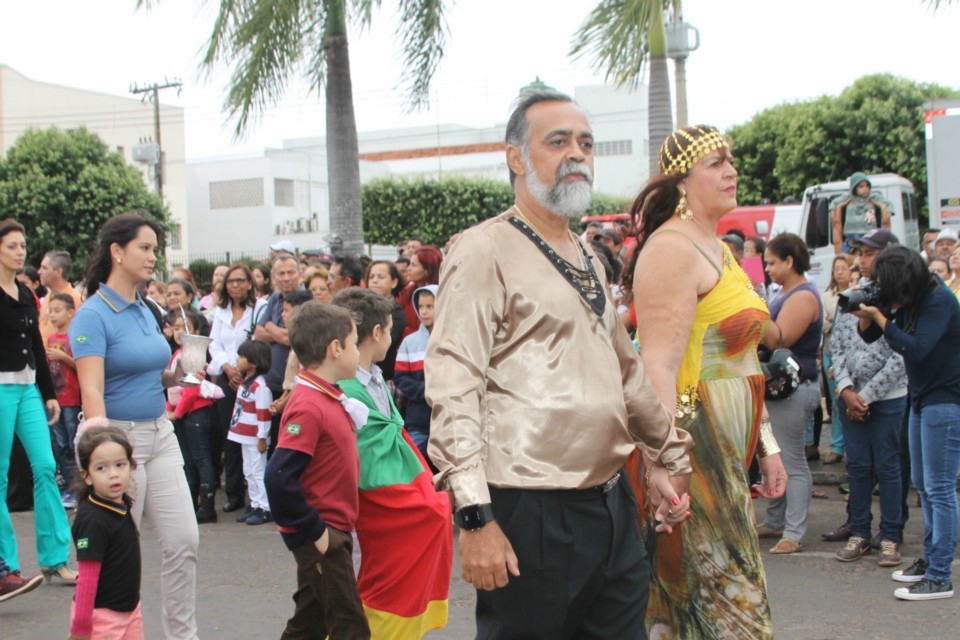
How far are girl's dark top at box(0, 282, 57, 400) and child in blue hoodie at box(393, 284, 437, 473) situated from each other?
8.06 ft

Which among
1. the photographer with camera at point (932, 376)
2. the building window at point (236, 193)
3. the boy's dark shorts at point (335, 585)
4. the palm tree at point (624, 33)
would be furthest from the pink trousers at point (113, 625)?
the building window at point (236, 193)

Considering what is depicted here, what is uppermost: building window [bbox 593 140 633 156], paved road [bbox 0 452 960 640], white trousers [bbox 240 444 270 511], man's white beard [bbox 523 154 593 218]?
building window [bbox 593 140 633 156]

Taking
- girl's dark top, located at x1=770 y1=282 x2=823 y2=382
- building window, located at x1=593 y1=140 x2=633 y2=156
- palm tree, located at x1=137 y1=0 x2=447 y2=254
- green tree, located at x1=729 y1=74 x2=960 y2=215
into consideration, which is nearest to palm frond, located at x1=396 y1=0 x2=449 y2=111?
palm tree, located at x1=137 y1=0 x2=447 y2=254

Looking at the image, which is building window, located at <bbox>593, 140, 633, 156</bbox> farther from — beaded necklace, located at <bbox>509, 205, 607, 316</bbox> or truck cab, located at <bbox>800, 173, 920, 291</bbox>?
beaded necklace, located at <bbox>509, 205, 607, 316</bbox>

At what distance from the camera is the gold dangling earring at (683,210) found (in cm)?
364

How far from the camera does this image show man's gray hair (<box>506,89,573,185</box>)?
2966 mm

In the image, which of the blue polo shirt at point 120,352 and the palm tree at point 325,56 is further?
the palm tree at point 325,56

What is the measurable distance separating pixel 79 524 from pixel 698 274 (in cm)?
281

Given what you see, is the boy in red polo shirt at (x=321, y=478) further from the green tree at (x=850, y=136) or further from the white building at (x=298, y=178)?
the white building at (x=298, y=178)

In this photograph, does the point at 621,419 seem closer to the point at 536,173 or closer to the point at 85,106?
the point at 536,173

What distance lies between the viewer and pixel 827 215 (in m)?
16.4

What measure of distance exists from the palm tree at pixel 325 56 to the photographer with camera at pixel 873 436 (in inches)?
309

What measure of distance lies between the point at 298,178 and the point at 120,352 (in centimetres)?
5137

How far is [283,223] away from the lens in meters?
53.1
